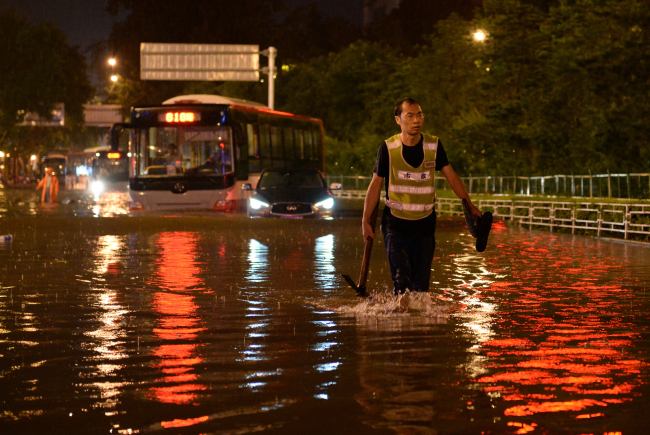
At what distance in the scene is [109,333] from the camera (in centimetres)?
973

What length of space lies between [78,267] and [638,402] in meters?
11.6

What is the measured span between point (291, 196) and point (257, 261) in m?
11.2

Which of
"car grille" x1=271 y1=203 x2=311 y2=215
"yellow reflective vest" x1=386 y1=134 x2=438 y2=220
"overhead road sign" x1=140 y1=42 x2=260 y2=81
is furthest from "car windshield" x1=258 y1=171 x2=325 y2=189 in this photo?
"overhead road sign" x1=140 y1=42 x2=260 y2=81

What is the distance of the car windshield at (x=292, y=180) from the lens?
97.1 feet

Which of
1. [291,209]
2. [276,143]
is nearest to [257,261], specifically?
[291,209]

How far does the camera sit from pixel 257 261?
1819cm

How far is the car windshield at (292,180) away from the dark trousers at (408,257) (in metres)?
19.3

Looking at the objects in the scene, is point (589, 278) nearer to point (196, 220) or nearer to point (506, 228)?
point (506, 228)

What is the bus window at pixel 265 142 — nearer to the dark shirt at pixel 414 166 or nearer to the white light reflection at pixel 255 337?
the white light reflection at pixel 255 337

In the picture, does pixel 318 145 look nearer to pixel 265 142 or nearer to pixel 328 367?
pixel 265 142

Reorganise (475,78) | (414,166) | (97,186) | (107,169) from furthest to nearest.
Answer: (97,186) < (107,169) < (475,78) < (414,166)

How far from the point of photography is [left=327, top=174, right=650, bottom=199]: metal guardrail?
29828 millimetres

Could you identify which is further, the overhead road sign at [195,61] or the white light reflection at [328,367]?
the overhead road sign at [195,61]

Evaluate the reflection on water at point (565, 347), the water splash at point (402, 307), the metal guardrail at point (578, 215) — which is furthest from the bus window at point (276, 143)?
the water splash at point (402, 307)
